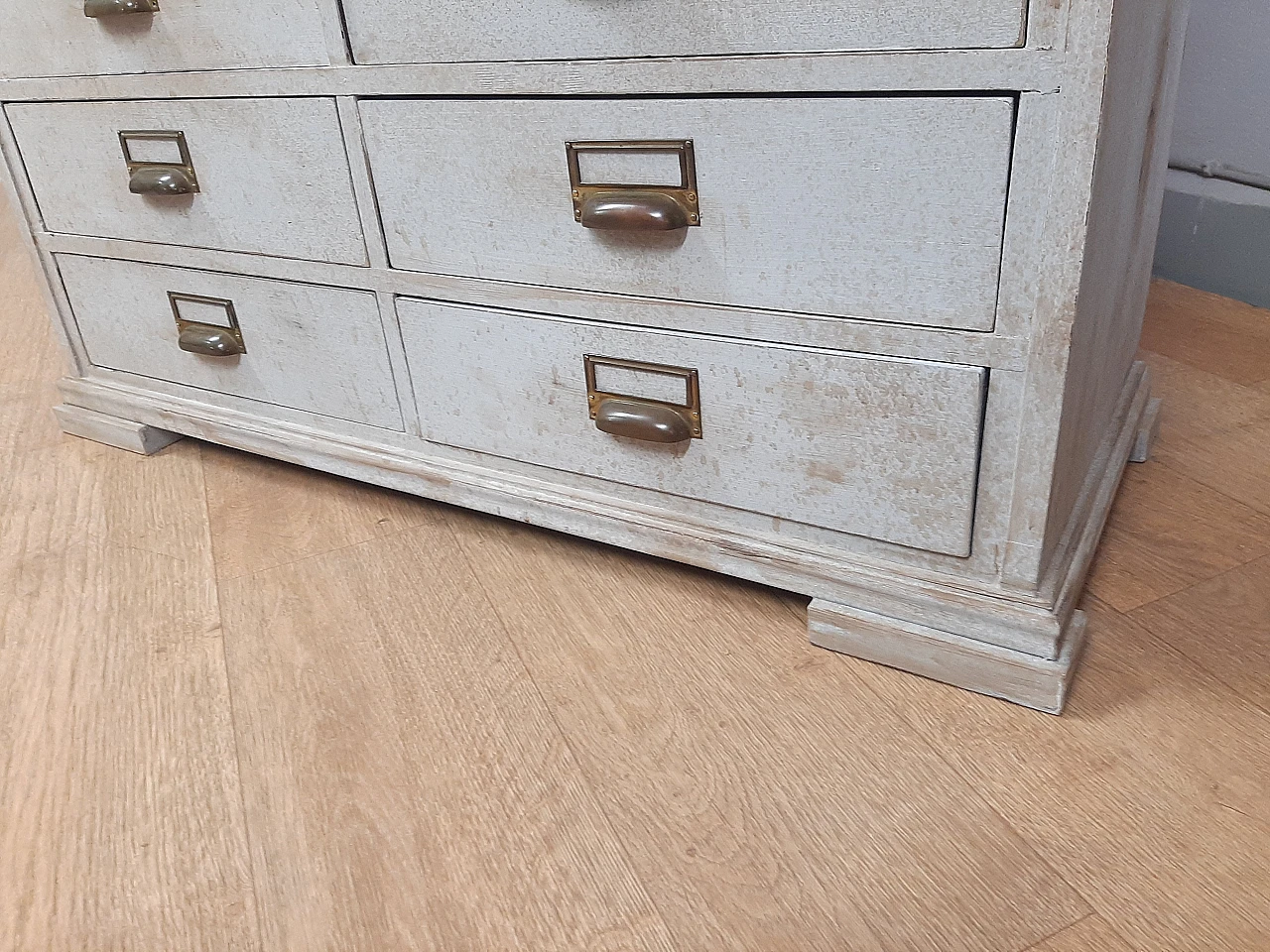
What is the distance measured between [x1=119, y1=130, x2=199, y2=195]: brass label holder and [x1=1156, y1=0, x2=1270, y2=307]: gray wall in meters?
1.46

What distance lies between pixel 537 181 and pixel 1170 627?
0.70 metres

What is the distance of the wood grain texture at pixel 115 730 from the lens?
698 mm

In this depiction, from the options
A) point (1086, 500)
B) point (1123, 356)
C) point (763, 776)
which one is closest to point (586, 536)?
point (763, 776)

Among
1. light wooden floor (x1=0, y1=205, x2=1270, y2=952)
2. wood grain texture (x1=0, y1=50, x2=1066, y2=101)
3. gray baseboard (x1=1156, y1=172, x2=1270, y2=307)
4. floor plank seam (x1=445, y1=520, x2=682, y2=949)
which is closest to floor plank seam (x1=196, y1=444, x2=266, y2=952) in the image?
light wooden floor (x1=0, y1=205, x2=1270, y2=952)

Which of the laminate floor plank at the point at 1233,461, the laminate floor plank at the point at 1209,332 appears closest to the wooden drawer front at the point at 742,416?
the laminate floor plank at the point at 1233,461

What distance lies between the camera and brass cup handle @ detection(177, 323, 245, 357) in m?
1.18

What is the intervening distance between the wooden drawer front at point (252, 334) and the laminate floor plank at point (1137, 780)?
63cm

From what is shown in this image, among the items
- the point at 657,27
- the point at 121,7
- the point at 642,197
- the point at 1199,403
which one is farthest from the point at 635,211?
the point at 1199,403

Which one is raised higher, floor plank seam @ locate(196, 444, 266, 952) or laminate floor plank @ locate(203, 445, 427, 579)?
laminate floor plank @ locate(203, 445, 427, 579)

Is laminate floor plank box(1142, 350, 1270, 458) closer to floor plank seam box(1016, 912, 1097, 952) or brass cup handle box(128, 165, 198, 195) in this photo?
floor plank seam box(1016, 912, 1097, 952)

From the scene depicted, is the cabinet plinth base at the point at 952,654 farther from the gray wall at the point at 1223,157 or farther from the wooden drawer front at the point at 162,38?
the gray wall at the point at 1223,157

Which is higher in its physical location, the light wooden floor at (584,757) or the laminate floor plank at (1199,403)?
the laminate floor plank at (1199,403)

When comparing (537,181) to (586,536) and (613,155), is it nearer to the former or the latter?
(613,155)

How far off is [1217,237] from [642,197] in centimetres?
120
